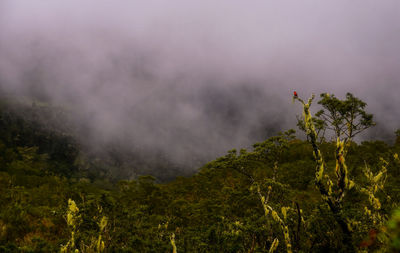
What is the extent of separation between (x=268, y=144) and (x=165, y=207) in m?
9.31

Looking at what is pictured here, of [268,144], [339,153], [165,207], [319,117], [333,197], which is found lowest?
[333,197]

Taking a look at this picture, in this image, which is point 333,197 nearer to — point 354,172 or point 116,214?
point 116,214

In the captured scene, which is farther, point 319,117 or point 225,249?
point 319,117

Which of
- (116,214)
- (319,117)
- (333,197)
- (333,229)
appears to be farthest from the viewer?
(319,117)

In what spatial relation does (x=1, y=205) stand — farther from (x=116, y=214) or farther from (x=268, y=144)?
(x=268, y=144)

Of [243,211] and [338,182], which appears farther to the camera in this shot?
[243,211]

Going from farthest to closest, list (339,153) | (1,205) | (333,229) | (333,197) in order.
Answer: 1. (1,205)
2. (333,229)
3. (333,197)
4. (339,153)

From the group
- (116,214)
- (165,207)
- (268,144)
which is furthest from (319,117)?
(116,214)

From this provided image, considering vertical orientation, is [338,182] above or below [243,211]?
below

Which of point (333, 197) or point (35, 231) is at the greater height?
point (35, 231)

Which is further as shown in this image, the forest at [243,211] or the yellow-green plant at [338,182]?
the forest at [243,211]

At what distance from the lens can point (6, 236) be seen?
11.9 metres

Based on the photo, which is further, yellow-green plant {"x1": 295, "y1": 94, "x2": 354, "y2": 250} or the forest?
the forest

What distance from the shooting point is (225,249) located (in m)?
6.98
